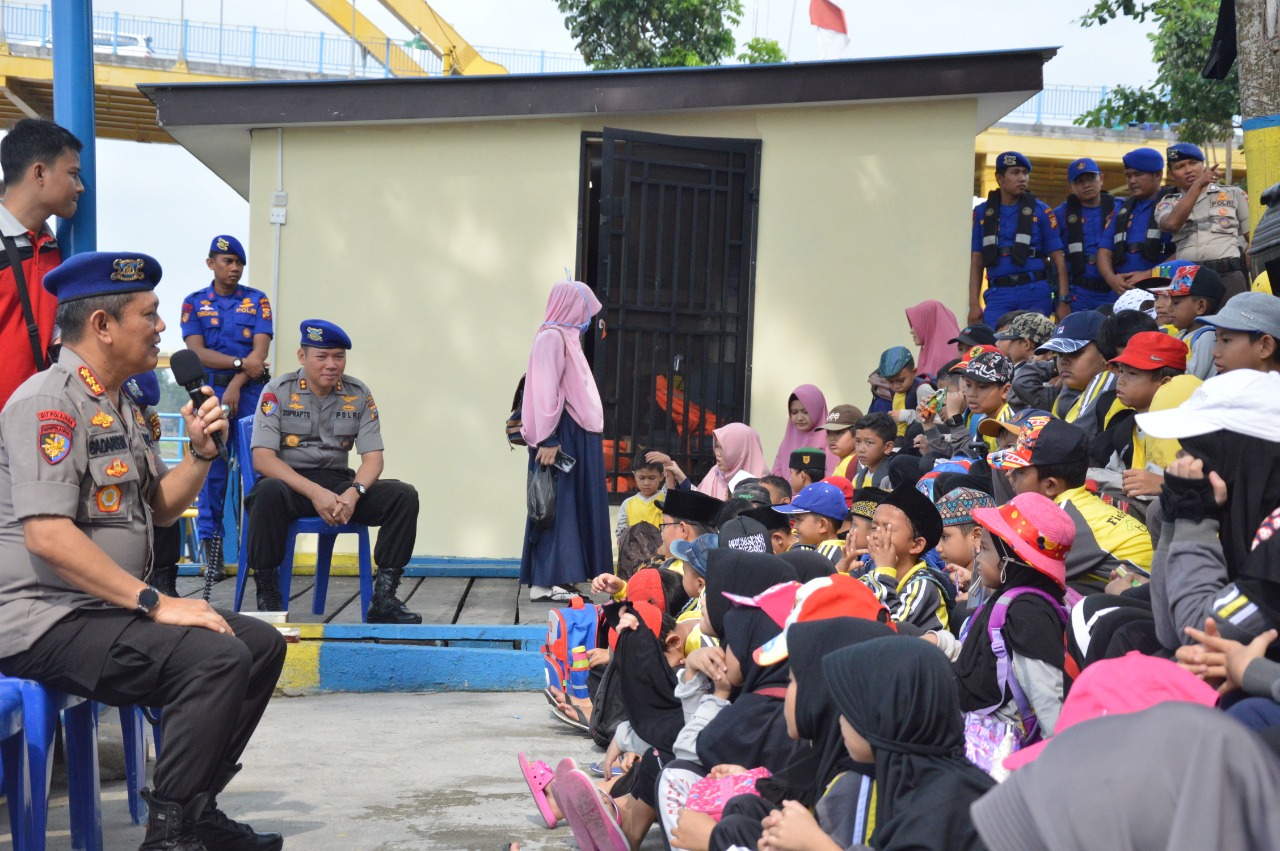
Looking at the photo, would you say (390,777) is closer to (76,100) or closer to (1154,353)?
(76,100)

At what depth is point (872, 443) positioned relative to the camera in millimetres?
6242

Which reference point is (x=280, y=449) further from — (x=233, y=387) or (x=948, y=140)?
(x=948, y=140)

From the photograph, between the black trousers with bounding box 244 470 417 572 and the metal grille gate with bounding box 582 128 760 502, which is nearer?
the black trousers with bounding box 244 470 417 572

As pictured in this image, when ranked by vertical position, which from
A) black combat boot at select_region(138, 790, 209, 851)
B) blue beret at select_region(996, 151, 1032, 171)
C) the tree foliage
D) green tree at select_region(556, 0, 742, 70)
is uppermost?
green tree at select_region(556, 0, 742, 70)

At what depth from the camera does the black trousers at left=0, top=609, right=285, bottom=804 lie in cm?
314

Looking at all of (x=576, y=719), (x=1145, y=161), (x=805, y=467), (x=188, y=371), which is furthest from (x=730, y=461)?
(x=188, y=371)

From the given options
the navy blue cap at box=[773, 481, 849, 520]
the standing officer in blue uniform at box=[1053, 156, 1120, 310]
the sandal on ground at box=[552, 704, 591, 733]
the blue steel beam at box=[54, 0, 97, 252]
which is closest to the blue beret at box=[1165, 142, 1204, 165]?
the standing officer in blue uniform at box=[1053, 156, 1120, 310]

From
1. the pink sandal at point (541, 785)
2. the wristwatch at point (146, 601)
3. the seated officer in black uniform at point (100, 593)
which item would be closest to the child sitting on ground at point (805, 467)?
the pink sandal at point (541, 785)

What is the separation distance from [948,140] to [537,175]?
2904 millimetres

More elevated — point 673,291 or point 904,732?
point 673,291

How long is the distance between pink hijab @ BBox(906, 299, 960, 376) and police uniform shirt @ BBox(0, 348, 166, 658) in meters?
5.67

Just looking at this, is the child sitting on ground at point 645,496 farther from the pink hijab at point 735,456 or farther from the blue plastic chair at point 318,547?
the blue plastic chair at point 318,547

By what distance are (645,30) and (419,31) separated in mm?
4839

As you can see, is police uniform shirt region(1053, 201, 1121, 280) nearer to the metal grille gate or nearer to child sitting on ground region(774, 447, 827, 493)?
the metal grille gate
